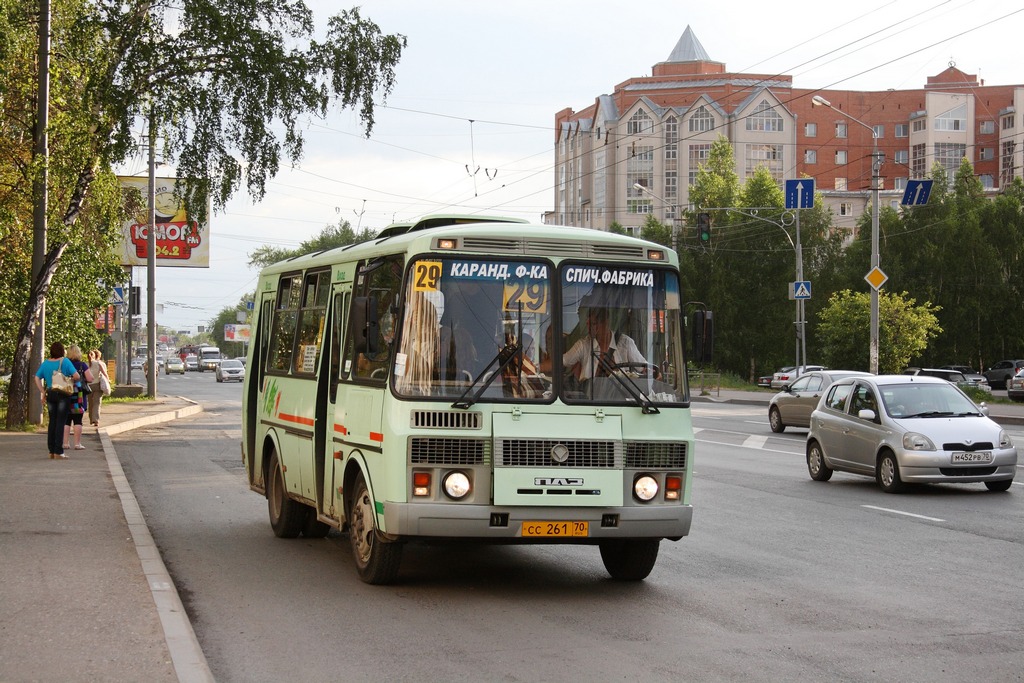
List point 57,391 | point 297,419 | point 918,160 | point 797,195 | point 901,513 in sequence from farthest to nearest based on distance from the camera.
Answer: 1. point 918,160
2. point 797,195
3. point 57,391
4. point 901,513
5. point 297,419

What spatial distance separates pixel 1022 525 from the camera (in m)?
13.6

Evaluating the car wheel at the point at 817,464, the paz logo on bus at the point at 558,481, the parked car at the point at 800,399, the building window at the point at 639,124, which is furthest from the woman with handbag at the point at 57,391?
the building window at the point at 639,124

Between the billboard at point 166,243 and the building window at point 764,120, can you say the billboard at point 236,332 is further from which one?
the billboard at point 166,243

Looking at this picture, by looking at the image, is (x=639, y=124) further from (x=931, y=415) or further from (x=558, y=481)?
(x=558, y=481)

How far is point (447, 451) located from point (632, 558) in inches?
72.8

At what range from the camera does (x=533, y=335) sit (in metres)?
9.30

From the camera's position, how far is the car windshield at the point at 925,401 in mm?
17453

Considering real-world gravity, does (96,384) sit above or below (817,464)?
above

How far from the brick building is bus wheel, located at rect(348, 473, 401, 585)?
316 ft

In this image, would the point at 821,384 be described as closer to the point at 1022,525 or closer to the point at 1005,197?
the point at 1022,525

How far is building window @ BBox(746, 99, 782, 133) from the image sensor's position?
109m

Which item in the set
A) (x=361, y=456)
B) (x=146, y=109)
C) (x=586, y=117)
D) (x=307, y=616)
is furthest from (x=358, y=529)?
(x=586, y=117)

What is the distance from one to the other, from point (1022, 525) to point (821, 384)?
53.4 feet

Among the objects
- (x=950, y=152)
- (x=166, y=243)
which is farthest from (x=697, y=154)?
(x=166, y=243)
